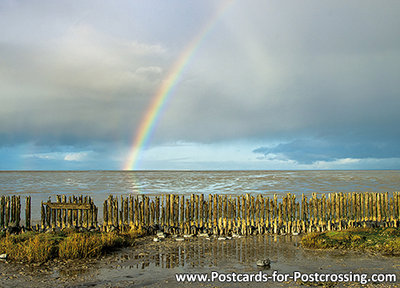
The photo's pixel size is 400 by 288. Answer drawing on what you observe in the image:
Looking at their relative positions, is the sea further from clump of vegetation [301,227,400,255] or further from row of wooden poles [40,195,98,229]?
clump of vegetation [301,227,400,255]

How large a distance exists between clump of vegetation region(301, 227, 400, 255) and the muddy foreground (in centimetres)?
56

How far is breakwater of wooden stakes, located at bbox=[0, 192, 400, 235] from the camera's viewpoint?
14078 mm

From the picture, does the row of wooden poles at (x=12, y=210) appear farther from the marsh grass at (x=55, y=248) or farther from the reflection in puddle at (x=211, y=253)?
the reflection in puddle at (x=211, y=253)

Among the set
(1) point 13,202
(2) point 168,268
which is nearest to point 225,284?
(2) point 168,268

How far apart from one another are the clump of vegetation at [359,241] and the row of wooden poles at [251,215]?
199cm

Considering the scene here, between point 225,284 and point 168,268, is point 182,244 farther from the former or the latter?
point 225,284

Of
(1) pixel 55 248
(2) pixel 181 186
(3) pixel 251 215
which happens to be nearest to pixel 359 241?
(3) pixel 251 215

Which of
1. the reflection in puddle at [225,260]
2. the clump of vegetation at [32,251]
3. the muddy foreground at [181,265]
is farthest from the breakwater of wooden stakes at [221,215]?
the clump of vegetation at [32,251]

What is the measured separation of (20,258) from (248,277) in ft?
22.1

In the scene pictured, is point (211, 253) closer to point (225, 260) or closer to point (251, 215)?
point (225, 260)

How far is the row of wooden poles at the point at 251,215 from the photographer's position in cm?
1405

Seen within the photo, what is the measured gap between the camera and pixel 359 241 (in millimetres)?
11406

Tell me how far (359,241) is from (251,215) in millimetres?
4544

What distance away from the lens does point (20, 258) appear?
9742 millimetres
